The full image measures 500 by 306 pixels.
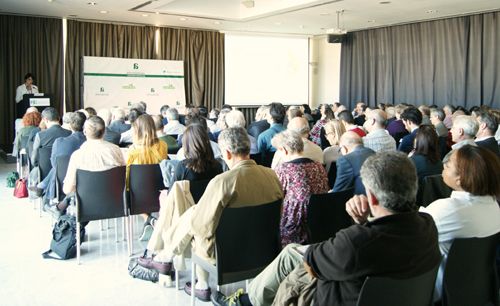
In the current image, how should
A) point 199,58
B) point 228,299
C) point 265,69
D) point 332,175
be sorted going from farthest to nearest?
point 265,69 → point 199,58 → point 332,175 → point 228,299

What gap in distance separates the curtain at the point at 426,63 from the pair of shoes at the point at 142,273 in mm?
9472

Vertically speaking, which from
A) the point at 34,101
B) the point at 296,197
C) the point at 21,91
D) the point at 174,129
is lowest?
the point at 296,197

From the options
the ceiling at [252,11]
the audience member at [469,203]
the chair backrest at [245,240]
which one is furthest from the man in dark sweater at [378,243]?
the ceiling at [252,11]

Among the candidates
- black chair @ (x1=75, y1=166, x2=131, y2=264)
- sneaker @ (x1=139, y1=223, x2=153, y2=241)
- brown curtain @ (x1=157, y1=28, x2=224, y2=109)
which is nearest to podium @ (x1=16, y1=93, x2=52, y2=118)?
brown curtain @ (x1=157, y1=28, x2=224, y2=109)

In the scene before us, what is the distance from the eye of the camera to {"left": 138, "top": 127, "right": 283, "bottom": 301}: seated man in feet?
9.62

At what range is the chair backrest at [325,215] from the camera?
10.8 ft

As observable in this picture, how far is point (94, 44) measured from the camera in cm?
1184

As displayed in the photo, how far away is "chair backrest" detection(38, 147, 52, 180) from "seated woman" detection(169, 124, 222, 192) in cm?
237

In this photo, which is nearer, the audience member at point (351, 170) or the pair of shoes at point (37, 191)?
the audience member at point (351, 170)

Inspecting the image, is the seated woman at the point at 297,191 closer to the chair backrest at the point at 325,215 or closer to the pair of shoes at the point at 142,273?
the chair backrest at the point at 325,215

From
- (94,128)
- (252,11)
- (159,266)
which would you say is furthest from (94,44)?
(159,266)

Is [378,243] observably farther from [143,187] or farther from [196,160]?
[143,187]

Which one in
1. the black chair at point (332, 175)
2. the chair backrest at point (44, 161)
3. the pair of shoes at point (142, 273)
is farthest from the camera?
the chair backrest at point (44, 161)

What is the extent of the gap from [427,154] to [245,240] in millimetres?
2063
